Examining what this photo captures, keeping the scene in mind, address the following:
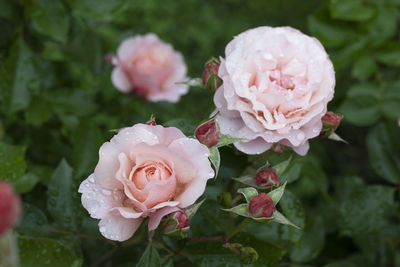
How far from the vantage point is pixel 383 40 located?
159cm

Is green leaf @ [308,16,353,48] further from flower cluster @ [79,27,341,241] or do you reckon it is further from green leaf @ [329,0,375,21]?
flower cluster @ [79,27,341,241]

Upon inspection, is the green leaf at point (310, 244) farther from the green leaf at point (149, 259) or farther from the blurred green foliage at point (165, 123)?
the green leaf at point (149, 259)

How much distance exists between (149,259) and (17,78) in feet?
2.51

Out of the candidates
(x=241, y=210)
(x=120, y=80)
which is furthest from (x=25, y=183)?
(x=241, y=210)

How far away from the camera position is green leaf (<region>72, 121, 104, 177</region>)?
4.12 feet

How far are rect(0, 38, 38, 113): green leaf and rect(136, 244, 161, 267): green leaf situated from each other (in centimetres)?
69

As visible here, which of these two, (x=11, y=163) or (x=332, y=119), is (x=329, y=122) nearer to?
(x=332, y=119)

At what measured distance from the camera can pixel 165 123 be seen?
979 mm

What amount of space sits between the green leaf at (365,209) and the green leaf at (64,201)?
→ 0.68 m

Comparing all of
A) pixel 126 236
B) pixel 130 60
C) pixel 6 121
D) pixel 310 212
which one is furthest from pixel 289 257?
pixel 6 121

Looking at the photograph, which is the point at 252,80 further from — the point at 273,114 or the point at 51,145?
the point at 51,145

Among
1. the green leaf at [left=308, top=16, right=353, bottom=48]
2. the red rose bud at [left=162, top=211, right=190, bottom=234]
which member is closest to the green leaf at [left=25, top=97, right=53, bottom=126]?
the red rose bud at [left=162, top=211, right=190, bottom=234]

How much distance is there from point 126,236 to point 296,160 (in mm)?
511

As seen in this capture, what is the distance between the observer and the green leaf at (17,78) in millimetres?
1369
